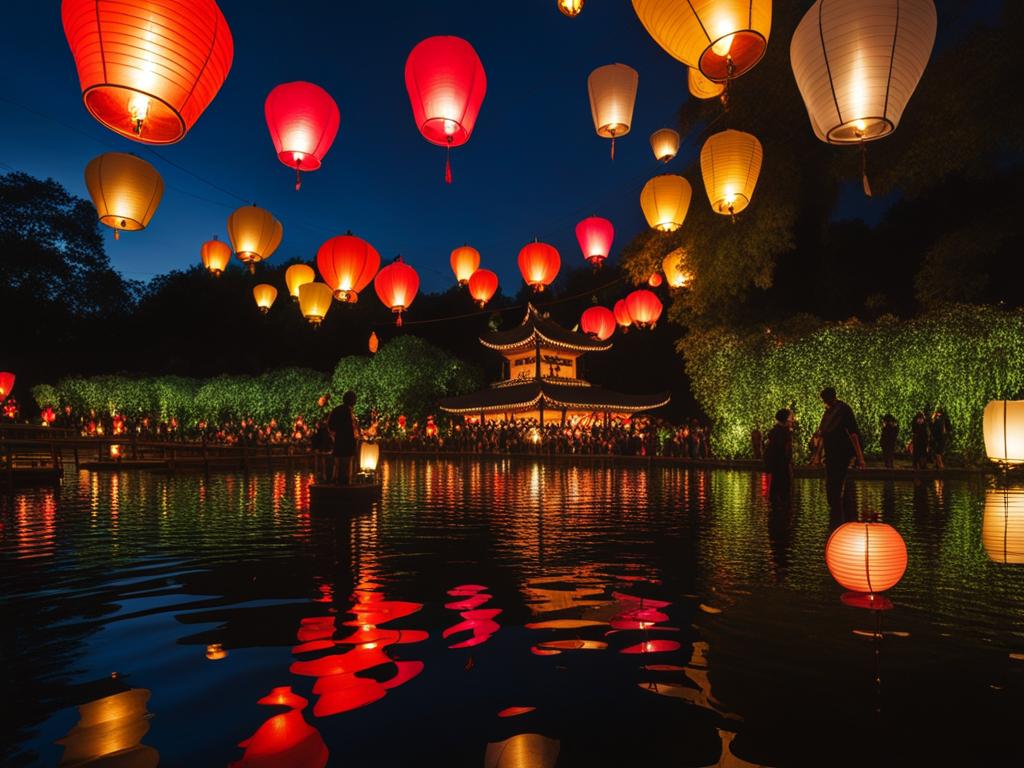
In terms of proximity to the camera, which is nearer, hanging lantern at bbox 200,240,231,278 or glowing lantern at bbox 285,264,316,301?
hanging lantern at bbox 200,240,231,278

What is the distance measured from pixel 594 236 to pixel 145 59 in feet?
35.2

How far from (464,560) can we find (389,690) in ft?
10.5

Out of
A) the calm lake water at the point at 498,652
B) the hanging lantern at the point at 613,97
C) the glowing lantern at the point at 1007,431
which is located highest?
the hanging lantern at the point at 613,97

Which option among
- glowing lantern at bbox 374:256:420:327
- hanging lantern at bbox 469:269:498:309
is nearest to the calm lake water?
glowing lantern at bbox 374:256:420:327

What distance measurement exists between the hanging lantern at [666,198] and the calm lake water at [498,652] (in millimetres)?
7090

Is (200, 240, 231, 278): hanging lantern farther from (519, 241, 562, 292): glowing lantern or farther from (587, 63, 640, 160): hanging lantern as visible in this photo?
(587, 63, 640, 160): hanging lantern

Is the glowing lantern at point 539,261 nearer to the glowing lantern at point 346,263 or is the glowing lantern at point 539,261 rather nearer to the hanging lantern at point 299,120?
the glowing lantern at point 346,263

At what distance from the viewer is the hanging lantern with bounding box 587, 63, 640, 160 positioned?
1071cm

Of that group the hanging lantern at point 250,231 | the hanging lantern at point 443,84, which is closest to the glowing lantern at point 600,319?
the hanging lantern at point 250,231

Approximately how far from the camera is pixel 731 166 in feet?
34.1

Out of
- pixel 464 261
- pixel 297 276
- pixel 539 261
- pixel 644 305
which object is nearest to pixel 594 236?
pixel 539 261

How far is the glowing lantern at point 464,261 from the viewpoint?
1683 cm

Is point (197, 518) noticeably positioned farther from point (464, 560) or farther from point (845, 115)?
point (845, 115)

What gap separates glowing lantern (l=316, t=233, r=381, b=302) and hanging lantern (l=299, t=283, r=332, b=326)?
262 centimetres
